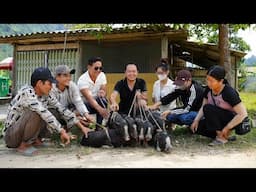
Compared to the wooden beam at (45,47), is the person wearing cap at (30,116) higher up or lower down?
lower down

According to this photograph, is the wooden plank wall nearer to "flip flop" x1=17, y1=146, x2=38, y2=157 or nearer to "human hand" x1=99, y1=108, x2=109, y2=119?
"human hand" x1=99, y1=108, x2=109, y2=119

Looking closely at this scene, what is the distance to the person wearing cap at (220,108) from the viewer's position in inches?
192

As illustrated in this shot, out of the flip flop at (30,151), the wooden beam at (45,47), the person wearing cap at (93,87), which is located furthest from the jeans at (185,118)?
the wooden beam at (45,47)

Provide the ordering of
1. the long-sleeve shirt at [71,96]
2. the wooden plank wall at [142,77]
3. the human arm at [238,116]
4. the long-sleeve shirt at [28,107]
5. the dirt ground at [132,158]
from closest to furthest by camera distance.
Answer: the dirt ground at [132,158] → the long-sleeve shirt at [28,107] → the human arm at [238,116] → the long-sleeve shirt at [71,96] → the wooden plank wall at [142,77]

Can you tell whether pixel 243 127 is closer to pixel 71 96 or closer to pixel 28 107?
pixel 71 96

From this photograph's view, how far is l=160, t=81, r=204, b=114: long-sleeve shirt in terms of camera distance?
5523 mm

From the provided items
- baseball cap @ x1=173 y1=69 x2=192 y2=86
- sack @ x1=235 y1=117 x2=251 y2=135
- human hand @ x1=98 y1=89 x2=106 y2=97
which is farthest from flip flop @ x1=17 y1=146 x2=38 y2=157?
sack @ x1=235 y1=117 x2=251 y2=135

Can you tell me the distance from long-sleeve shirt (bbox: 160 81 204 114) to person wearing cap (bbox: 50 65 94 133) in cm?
125

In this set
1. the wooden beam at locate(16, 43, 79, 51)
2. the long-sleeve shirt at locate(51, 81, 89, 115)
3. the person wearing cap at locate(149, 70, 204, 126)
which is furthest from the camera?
the wooden beam at locate(16, 43, 79, 51)

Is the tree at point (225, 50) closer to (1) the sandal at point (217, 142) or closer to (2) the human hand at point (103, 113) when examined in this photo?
(1) the sandal at point (217, 142)

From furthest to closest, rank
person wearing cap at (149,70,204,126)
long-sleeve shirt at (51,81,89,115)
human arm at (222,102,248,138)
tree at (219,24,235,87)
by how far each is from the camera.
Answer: tree at (219,24,235,87), person wearing cap at (149,70,204,126), long-sleeve shirt at (51,81,89,115), human arm at (222,102,248,138)

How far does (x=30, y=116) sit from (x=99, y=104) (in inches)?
61.4

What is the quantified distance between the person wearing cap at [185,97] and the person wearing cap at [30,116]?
5.67 ft
